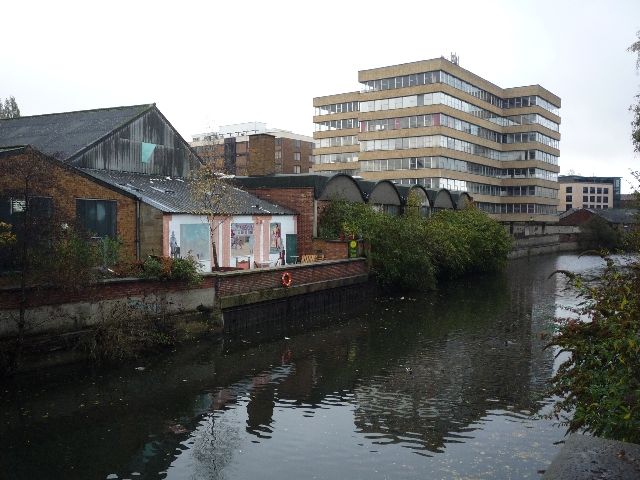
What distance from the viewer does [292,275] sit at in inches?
951

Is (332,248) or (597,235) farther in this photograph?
(597,235)

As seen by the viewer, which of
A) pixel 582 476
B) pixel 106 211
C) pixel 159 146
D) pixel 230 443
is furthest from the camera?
pixel 159 146

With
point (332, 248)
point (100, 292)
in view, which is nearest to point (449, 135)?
point (332, 248)

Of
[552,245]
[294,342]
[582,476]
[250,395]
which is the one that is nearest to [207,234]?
[294,342]

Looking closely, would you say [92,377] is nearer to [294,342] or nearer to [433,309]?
[294,342]

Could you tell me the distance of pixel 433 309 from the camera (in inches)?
1080

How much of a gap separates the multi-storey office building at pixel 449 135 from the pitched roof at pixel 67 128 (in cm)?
4075

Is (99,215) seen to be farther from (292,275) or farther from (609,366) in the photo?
(609,366)

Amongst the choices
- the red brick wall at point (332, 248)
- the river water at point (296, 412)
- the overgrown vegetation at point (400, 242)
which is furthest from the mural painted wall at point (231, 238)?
the river water at point (296, 412)

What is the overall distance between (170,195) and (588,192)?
436 feet

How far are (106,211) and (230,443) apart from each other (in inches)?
577

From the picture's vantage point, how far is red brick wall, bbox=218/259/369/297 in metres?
20.9

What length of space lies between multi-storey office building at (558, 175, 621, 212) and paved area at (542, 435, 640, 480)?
14453 centimetres

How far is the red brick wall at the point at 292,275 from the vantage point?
20875 millimetres
